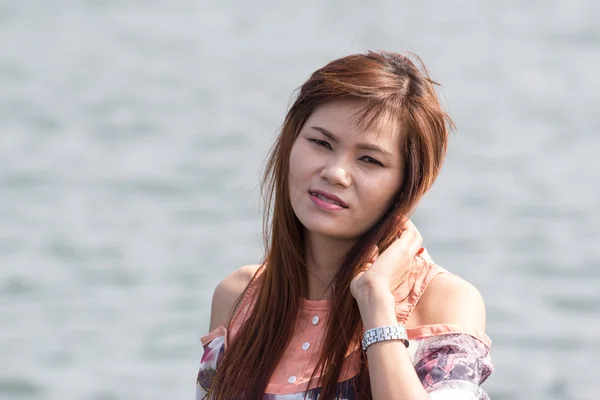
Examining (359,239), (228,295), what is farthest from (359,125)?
(228,295)

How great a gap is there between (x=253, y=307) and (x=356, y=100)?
0.72 meters

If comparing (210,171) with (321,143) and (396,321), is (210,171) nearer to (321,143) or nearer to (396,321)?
(321,143)

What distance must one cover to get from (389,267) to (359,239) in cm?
17

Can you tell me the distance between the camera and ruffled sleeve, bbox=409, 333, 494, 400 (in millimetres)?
3043

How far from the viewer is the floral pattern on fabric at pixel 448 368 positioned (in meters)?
3.04

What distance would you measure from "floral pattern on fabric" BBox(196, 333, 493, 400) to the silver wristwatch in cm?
10

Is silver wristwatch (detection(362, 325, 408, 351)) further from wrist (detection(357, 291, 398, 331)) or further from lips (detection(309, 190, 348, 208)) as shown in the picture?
lips (detection(309, 190, 348, 208))

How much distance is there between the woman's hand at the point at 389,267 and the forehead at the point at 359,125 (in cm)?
26

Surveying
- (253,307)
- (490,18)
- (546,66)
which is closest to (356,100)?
(253,307)

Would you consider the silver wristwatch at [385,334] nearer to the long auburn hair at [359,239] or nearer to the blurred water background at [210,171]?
the long auburn hair at [359,239]

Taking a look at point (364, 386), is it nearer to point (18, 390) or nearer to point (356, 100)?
point (356, 100)

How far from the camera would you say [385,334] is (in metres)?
3.02

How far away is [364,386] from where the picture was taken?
10.3 feet

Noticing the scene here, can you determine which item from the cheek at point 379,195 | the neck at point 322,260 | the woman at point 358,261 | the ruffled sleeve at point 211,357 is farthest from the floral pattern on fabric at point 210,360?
the cheek at point 379,195
